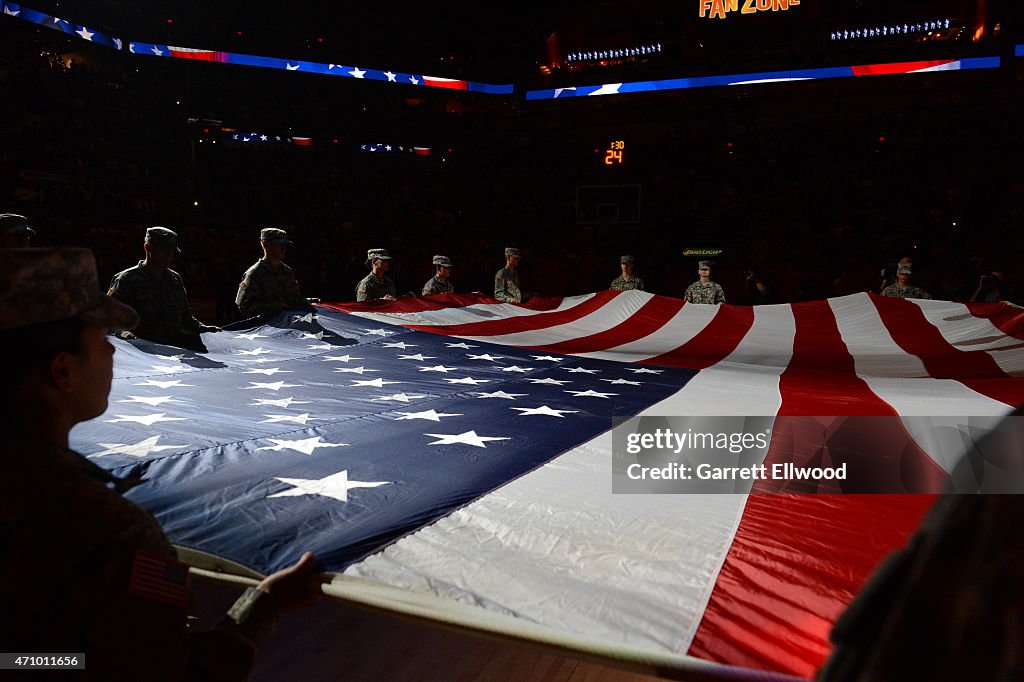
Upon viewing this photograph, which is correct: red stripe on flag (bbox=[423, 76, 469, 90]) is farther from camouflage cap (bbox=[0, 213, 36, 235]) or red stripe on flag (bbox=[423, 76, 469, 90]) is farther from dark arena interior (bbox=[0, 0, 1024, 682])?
camouflage cap (bbox=[0, 213, 36, 235])

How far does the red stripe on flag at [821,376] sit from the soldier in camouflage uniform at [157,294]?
10.5 ft

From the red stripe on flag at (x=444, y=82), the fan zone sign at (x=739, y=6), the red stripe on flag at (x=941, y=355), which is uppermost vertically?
the fan zone sign at (x=739, y=6)

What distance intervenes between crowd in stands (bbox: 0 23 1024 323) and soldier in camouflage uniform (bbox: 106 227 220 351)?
16.6ft

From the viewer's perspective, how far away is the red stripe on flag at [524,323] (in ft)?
16.8

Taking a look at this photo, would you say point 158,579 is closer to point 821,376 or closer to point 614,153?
point 821,376

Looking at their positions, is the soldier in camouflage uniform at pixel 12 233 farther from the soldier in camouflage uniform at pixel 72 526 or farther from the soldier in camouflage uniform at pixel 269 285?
the soldier in camouflage uniform at pixel 72 526

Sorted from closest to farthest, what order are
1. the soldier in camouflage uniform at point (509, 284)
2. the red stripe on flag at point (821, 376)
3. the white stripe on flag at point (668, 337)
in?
the red stripe on flag at point (821, 376) < the white stripe on flag at point (668, 337) < the soldier in camouflage uniform at point (509, 284)

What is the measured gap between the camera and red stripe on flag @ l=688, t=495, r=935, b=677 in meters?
1.06

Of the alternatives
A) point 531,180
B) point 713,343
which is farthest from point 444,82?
point 713,343

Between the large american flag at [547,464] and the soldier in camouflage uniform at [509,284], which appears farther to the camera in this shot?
the soldier in camouflage uniform at [509,284]

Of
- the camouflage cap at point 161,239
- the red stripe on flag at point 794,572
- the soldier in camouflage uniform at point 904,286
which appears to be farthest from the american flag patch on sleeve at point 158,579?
the soldier in camouflage uniform at point 904,286

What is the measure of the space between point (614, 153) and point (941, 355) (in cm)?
1197

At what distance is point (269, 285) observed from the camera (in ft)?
16.2

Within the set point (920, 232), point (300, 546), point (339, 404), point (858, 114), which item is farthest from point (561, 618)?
point (858, 114)
